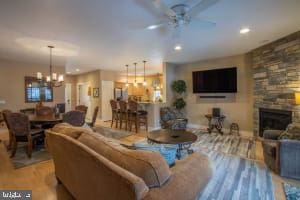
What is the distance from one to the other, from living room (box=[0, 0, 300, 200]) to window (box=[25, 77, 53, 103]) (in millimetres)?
34

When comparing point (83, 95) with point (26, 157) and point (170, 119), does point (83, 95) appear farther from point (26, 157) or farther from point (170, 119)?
point (26, 157)

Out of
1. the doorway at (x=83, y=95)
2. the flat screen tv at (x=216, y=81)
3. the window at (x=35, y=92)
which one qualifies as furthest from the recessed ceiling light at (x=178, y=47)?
the doorway at (x=83, y=95)

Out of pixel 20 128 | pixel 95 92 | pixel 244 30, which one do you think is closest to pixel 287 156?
pixel 244 30

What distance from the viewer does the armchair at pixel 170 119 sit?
5312 millimetres

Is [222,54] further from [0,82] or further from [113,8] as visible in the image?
[0,82]

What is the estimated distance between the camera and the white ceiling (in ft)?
8.25

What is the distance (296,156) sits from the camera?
9.06ft

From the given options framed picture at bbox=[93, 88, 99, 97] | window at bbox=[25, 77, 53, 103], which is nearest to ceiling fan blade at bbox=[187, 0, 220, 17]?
window at bbox=[25, 77, 53, 103]

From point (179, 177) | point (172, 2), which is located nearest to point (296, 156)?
point (179, 177)

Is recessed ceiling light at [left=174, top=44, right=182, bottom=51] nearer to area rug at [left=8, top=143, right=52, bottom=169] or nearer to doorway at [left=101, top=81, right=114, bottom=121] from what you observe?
area rug at [left=8, top=143, right=52, bottom=169]

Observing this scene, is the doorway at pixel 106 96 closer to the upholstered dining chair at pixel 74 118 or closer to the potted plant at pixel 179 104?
the potted plant at pixel 179 104

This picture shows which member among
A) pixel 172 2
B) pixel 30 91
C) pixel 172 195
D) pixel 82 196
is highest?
pixel 172 2

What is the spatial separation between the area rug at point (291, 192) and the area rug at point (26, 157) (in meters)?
4.24

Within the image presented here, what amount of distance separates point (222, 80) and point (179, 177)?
5.22 metres
